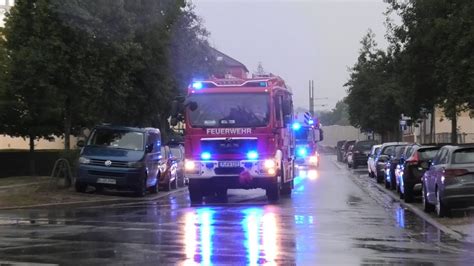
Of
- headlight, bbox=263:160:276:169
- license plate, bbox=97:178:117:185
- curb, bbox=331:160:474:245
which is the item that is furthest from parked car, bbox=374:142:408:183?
license plate, bbox=97:178:117:185

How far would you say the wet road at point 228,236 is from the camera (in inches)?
385

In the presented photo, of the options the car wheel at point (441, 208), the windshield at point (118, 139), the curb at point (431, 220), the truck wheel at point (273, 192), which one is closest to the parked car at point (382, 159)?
the curb at point (431, 220)

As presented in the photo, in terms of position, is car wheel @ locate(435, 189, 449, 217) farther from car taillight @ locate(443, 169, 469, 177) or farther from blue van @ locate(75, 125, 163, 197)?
blue van @ locate(75, 125, 163, 197)

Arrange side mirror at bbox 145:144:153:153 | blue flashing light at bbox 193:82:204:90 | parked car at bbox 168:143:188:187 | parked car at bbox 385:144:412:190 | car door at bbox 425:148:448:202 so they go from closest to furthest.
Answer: car door at bbox 425:148:448:202 < blue flashing light at bbox 193:82:204:90 < side mirror at bbox 145:144:153:153 < parked car at bbox 385:144:412:190 < parked car at bbox 168:143:188:187

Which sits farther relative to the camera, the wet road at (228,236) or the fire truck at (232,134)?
the fire truck at (232,134)

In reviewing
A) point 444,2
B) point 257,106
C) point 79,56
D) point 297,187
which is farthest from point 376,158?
point 79,56

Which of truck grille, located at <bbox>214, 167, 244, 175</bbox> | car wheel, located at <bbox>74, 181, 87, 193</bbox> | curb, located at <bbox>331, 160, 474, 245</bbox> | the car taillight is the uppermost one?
the car taillight

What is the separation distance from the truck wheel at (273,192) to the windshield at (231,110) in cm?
180

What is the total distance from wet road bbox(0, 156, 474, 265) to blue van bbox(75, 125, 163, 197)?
2110 millimetres

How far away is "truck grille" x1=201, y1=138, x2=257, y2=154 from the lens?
727 inches

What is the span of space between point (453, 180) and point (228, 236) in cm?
525

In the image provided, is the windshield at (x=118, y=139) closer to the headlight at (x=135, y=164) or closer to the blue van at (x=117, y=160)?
the blue van at (x=117, y=160)

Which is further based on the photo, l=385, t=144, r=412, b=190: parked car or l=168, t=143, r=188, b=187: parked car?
l=168, t=143, r=188, b=187: parked car

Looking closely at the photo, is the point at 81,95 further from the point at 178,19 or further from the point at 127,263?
the point at 127,263
